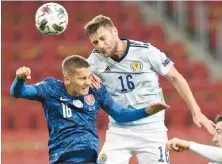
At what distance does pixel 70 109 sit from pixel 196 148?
1.10 metres

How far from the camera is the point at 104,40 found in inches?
257

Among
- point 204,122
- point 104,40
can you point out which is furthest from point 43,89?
point 204,122

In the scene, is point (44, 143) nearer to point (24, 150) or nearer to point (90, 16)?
point (24, 150)

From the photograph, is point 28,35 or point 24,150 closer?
point 24,150

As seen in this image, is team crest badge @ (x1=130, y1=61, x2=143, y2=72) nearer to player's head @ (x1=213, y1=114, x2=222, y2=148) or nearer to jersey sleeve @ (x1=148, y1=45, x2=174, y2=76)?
jersey sleeve @ (x1=148, y1=45, x2=174, y2=76)

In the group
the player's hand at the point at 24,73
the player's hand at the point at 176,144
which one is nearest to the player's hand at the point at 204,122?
the player's hand at the point at 176,144

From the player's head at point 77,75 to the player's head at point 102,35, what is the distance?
51 centimetres

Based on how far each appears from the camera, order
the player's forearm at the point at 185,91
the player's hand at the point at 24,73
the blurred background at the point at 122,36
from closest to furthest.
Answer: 1. the player's hand at the point at 24,73
2. the player's forearm at the point at 185,91
3. the blurred background at the point at 122,36

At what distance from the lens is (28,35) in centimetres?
1381

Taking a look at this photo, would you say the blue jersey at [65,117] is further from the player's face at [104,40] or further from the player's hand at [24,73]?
Answer: the player's face at [104,40]

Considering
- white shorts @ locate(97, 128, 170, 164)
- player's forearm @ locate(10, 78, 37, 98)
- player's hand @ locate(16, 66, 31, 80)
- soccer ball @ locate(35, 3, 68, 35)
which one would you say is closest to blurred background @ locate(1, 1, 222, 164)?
white shorts @ locate(97, 128, 170, 164)

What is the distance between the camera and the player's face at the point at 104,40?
652cm

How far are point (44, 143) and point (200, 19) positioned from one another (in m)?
3.85

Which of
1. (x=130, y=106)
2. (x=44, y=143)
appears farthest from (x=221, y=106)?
(x=130, y=106)
